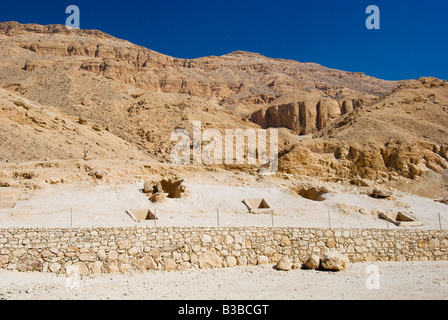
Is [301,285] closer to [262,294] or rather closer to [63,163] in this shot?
[262,294]

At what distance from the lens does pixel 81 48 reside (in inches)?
4035

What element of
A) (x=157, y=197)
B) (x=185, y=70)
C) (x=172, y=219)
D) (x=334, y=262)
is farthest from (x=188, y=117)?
(x=185, y=70)

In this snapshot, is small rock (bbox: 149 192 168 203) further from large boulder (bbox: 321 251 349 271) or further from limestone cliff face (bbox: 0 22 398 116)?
limestone cliff face (bbox: 0 22 398 116)

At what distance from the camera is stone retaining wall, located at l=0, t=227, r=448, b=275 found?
9.55 m

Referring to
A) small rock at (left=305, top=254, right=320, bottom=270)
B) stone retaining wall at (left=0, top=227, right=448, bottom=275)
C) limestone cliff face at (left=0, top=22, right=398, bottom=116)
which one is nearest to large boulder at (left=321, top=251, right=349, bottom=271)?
small rock at (left=305, top=254, right=320, bottom=270)

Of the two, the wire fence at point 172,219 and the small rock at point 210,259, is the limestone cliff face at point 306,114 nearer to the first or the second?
the wire fence at point 172,219

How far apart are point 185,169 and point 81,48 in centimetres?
9398

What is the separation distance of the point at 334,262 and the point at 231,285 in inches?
124

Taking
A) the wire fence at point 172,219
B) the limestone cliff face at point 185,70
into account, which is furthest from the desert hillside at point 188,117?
the wire fence at point 172,219

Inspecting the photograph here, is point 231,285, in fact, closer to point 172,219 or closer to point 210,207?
point 172,219

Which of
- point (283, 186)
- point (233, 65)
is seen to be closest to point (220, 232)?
point (283, 186)

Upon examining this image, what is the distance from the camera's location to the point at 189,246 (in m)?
10.8

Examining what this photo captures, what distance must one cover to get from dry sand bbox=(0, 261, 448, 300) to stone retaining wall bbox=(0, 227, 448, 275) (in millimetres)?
346

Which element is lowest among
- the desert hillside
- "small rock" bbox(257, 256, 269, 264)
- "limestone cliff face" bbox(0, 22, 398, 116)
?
"small rock" bbox(257, 256, 269, 264)
